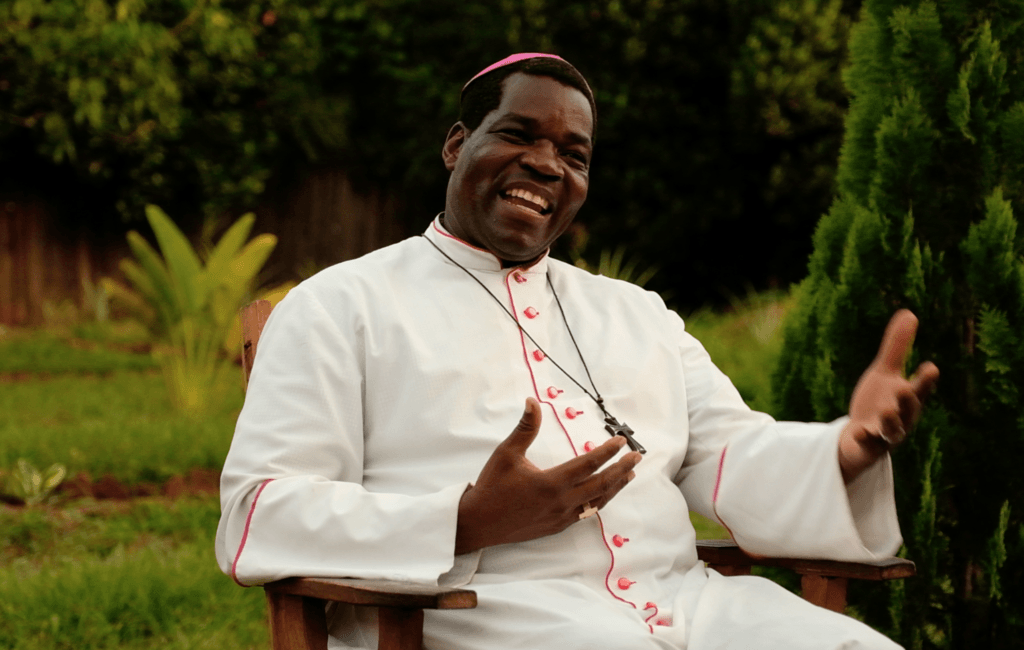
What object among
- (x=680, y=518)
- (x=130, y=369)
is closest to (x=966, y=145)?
(x=680, y=518)

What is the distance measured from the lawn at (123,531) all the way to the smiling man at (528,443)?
110 centimetres

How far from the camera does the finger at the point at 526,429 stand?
1.58 meters

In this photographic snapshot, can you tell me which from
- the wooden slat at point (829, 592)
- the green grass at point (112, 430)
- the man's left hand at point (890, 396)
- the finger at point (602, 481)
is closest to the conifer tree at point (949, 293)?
the wooden slat at point (829, 592)

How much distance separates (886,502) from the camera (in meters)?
2.04

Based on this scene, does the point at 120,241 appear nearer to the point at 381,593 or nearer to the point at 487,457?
the point at 487,457

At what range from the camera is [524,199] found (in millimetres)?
2223

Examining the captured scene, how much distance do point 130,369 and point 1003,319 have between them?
27.9 ft

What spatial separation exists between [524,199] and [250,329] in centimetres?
70

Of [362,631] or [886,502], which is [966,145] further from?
[362,631]

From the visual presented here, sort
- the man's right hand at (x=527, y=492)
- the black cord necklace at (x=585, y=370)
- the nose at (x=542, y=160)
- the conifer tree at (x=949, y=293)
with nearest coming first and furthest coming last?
the man's right hand at (x=527, y=492), the black cord necklace at (x=585, y=370), the nose at (x=542, y=160), the conifer tree at (x=949, y=293)

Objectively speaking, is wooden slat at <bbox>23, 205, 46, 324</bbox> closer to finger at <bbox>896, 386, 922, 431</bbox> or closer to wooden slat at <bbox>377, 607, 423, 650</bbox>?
wooden slat at <bbox>377, 607, 423, 650</bbox>

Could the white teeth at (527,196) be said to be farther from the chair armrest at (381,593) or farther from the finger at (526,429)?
the chair armrest at (381,593)

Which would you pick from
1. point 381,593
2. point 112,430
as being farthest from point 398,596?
point 112,430

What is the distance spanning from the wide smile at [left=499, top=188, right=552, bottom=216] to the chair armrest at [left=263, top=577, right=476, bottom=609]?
0.88 metres
